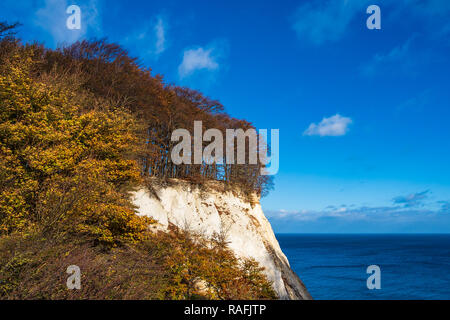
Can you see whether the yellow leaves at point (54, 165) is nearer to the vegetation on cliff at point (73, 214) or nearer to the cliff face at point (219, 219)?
the vegetation on cliff at point (73, 214)

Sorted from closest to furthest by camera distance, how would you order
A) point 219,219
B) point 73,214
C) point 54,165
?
point 73,214 → point 54,165 → point 219,219

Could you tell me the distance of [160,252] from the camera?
13.5 meters

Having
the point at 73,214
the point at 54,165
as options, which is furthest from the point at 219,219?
the point at 54,165

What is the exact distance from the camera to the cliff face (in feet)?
65.8

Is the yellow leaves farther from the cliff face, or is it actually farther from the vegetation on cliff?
the cliff face

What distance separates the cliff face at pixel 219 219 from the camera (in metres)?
20.0

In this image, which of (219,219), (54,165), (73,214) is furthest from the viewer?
(219,219)

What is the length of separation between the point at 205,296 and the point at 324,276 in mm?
49553

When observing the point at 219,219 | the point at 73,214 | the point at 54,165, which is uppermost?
the point at 54,165

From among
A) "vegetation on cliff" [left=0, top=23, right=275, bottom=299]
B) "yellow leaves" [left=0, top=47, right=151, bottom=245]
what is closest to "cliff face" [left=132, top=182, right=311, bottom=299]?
"vegetation on cliff" [left=0, top=23, right=275, bottom=299]

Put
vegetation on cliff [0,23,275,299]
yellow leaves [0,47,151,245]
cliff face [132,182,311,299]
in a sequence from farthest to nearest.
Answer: cliff face [132,182,311,299] < yellow leaves [0,47,151,245] < vegetation on cliff [0,23,275,299]

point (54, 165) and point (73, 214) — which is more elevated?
point (54, 165)

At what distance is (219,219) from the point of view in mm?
23203

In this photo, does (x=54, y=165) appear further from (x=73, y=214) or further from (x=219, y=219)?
(x=219, y=219)
